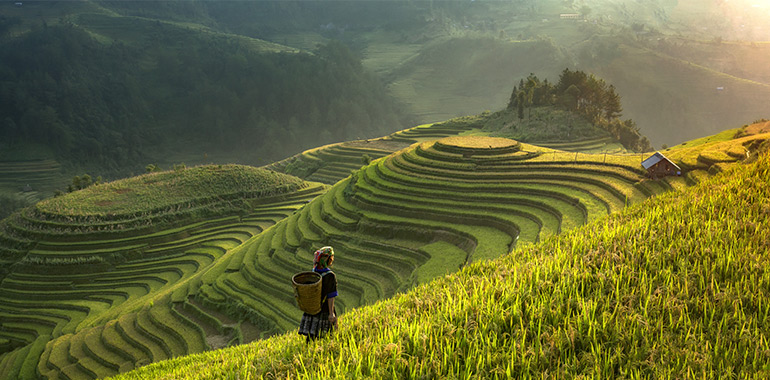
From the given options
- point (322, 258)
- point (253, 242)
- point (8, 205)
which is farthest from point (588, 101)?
point (8, 205)

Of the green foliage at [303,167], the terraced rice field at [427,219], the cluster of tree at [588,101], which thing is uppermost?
the cluster of tree at [588,101]

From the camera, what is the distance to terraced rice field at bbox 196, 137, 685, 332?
64.8ft

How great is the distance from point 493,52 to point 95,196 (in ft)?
488

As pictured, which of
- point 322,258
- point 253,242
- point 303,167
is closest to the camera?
point 322,258

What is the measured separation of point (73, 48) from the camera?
12950cm

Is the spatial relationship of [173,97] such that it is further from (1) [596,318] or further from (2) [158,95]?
(1) [596,318]

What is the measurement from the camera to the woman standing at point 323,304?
5.92 m

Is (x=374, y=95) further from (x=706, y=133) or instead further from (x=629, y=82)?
(x=706, y=133)

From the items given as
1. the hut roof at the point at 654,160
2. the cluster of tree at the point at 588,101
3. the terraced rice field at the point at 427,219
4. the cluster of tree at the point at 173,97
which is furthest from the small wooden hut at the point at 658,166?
the cluster of tree at the point at 173,97

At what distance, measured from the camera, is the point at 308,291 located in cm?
559

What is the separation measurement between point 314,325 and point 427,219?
1860 cm

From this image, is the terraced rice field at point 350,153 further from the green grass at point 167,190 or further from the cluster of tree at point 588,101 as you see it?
the green grass at point 167,190

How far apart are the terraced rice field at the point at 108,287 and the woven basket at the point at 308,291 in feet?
51.5

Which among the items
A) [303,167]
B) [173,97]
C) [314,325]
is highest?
[173,97]
